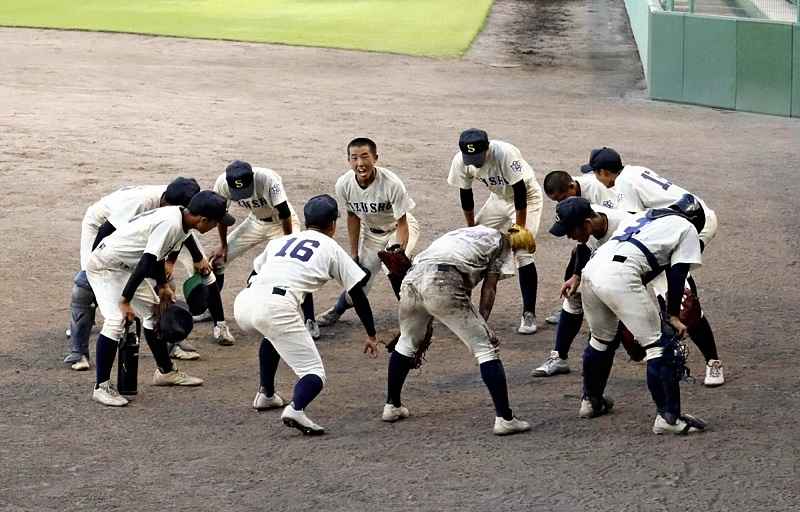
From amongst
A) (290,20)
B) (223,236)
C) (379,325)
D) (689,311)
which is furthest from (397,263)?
(290,20)

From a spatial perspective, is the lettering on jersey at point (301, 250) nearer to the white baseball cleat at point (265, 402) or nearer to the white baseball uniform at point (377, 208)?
the white baseball cleat at point (265, 402)

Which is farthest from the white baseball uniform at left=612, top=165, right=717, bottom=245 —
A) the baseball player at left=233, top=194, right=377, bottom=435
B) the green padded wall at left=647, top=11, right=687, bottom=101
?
the green padded wall at left=647, top=11, right=687, bottom=101

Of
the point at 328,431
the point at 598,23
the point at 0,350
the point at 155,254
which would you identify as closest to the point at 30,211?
the point at 0,350

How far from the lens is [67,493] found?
23.8 feet

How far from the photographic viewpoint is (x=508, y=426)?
8172 mm

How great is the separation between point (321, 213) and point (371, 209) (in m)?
2.11

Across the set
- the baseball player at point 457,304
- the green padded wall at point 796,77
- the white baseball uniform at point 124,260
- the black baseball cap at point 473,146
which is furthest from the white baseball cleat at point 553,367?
the green padded wall at point 796,77

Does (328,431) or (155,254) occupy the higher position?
(155,254)

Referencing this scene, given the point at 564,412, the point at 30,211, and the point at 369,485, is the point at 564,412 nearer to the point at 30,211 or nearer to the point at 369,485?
the point at 369,485

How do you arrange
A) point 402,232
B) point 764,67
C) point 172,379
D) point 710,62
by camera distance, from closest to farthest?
1. point 172,379
2. point 402,232
3. point 764,67
4. point 710,62

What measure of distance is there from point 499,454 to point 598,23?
26.6 m

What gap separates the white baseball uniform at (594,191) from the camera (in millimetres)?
9914

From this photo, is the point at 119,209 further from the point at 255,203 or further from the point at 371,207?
the point at 371,207

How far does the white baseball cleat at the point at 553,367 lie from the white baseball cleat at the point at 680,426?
1456 millimetres
